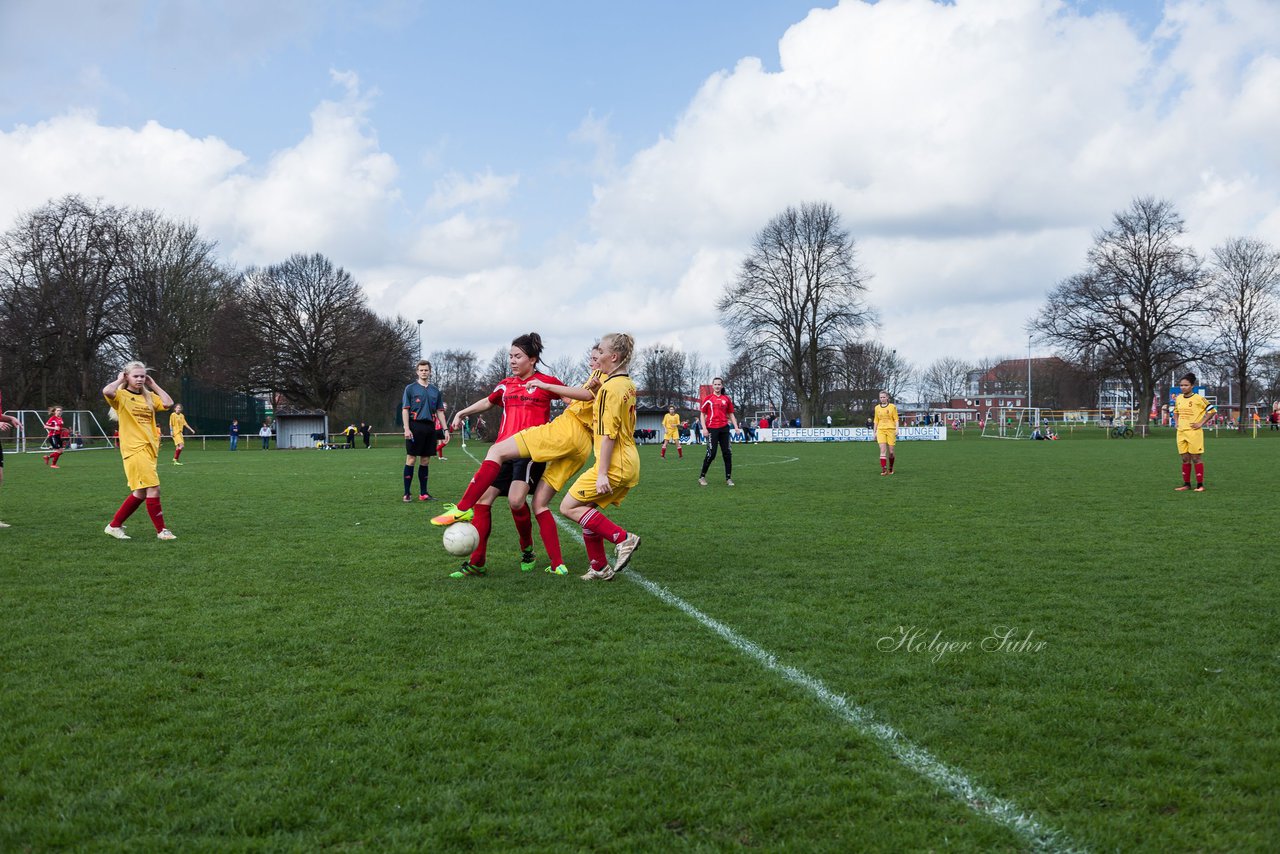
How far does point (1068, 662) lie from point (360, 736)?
360cm

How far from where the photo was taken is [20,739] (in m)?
3.78

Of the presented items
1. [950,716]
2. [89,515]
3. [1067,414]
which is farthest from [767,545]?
[1067,414]

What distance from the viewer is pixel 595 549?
7129 mm

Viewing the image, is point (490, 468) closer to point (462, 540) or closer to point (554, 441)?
point (554, 441)

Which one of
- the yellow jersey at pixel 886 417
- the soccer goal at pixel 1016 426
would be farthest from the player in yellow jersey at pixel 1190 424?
the soccer goal at pixel 1016 426

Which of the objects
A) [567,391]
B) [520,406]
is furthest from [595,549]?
[520,406]

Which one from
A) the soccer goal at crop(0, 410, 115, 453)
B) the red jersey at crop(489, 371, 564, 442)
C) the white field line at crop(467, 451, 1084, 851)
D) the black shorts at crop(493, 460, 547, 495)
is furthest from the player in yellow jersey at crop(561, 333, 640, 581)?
the soccer goal at crop(0, 410, 115, 453)

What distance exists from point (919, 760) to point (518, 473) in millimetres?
4386

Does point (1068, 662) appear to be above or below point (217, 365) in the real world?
below

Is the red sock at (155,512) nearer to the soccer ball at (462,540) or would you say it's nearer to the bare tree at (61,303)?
the soccer ball at (462,540)

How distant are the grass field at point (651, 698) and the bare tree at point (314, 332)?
4528 centimetres

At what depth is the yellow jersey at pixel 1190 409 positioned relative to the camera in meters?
15.2

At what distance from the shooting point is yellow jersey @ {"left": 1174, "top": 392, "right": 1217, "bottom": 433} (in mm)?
15219

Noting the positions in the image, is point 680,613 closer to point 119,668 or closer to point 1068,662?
point 1068,662
